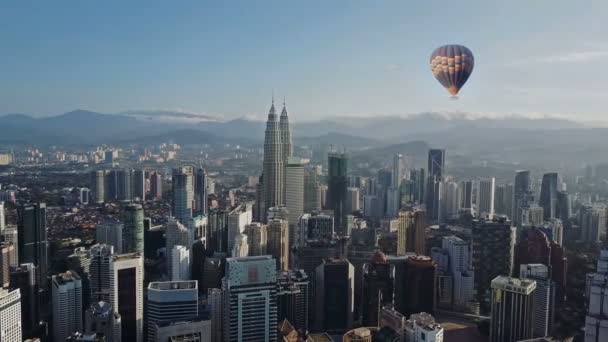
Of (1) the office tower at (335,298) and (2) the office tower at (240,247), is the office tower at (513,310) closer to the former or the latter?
(1) the office tower at (335,298)

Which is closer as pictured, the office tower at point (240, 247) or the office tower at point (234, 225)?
the office tower at point (240, 247)

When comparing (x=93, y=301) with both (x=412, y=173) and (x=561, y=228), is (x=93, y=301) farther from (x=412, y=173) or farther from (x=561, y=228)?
(x=412, y=173)

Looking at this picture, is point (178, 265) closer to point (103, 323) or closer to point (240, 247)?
point (240, 247)

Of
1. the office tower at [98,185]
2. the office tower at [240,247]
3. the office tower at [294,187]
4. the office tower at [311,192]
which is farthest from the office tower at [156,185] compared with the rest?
the office tower at [240,247]

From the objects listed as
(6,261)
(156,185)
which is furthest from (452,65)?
(156,185)

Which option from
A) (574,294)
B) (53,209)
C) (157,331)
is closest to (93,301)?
(157,331)
